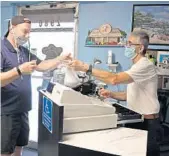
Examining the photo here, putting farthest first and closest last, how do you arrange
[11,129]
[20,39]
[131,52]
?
[131,52] → [20,39] → [11,129]

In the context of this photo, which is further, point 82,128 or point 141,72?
point 141,72

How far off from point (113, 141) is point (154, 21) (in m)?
1.81

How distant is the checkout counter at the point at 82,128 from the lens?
1.46 metres

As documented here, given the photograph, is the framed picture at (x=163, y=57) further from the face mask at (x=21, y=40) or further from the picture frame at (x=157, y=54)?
Result: the face mask at (x=21, y=40)

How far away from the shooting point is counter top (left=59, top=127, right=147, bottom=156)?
4.69 feet

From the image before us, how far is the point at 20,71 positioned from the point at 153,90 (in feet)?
3.66

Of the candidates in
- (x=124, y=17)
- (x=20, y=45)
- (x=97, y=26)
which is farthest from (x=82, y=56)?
(x=20, y=45)

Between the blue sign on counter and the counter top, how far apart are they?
0.43 ft

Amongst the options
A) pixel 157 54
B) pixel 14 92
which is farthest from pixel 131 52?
pixel 14 92

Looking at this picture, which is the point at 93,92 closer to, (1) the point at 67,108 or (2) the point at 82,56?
(1) the point at 67,108

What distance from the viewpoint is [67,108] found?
1584mm

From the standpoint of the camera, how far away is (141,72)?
2.05m

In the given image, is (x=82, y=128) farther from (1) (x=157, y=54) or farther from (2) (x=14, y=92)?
(1) (x=157, y=54)

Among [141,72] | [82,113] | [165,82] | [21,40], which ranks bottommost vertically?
[82,113]
